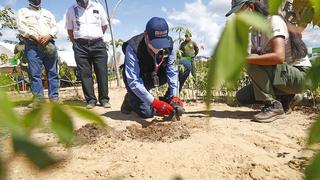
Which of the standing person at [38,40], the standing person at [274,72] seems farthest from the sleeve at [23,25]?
the standing person at [274,72]

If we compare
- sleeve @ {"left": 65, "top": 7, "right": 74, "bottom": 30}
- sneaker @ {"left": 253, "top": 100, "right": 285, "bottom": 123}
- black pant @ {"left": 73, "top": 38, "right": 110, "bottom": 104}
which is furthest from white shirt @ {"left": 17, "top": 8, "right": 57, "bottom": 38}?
sneaker @ {"left": 253, "top": 100, "right": 285, "bottom": 123}

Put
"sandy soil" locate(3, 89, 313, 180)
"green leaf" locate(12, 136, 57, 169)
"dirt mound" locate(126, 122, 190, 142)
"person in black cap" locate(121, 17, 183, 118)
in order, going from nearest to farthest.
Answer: "green leaf" locate(12, 136, 57, 169)
"sandy soil" locate(3, 89, 313, 180)
"dirt mound" locate(126, 122, 190, 142)
"person in black cap" locate(121, 17, 183, 118)

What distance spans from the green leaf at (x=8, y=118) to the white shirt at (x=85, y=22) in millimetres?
3618

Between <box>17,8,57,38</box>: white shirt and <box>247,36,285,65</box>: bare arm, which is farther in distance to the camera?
<box>17,8,57,38</box>: white shirt

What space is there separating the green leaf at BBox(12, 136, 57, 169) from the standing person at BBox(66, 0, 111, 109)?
3519mm

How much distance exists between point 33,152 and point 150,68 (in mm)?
3047

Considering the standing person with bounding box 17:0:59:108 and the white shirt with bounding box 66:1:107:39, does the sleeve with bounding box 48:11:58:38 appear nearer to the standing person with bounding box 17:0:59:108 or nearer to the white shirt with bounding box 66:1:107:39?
the standing person with bounding box 17:0:59:108

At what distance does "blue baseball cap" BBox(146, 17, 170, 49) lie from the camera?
9.36ft

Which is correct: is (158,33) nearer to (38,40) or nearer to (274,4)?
(38,40)

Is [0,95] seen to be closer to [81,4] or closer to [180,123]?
[180,123]

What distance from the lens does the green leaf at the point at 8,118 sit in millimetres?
247

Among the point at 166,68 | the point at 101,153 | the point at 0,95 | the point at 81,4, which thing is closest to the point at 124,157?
the point at 101,153

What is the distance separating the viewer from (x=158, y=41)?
2.87 metres

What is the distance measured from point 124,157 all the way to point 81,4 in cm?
221
